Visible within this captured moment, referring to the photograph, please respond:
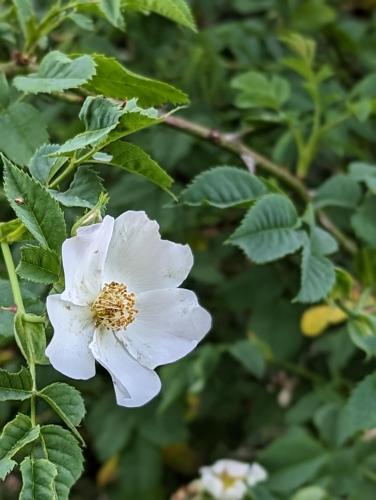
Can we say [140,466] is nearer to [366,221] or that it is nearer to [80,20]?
[366,221]

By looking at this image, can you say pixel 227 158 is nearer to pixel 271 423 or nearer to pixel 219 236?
pixel 219 236

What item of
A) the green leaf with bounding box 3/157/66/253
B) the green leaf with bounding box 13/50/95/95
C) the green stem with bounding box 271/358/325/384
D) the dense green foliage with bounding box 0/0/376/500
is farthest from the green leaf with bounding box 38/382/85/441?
the green stem with bounding box 271/358/325/384

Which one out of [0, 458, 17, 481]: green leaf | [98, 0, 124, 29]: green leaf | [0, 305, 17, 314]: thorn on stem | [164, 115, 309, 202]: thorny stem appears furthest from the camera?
[164, 115, 309, 202]: thorny stem

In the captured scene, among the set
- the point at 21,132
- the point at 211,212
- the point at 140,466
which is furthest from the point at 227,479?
the point at 21,132

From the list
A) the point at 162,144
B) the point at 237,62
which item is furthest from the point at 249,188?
the point at 237,62

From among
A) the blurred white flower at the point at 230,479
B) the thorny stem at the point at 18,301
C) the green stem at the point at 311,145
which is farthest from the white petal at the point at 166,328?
the blurred white flower at the point at 230,479

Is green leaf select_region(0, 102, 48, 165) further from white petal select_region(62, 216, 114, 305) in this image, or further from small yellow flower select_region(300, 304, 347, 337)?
small yellow flower select_region(300, 304, 347, 337)

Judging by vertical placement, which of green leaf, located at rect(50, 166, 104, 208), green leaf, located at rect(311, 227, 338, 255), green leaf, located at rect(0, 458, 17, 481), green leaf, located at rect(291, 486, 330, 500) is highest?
green leaf, located at rect(50, 166, 104, 208)
